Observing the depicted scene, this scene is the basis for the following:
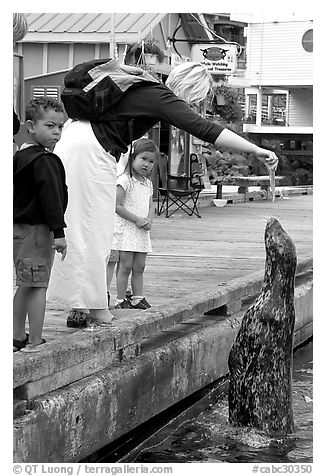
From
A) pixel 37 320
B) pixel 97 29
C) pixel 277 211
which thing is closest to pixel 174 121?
pixel 37 320

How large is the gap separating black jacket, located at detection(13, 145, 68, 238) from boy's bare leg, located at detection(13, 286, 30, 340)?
1.39 feet

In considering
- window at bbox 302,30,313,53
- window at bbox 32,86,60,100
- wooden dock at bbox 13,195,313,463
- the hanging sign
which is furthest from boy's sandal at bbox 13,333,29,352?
window at bbox 302,30,313,53

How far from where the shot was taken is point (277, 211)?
18047 millimetres

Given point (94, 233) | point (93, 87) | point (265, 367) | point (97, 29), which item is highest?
point (97, 29)

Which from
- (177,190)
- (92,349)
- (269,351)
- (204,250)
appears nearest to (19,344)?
(92,349)

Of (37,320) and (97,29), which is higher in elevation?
(97,29)

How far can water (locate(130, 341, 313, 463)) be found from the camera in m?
5.90

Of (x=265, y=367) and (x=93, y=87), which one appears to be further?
(x=265, y=367)

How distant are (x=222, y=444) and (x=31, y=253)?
1752 millimetres

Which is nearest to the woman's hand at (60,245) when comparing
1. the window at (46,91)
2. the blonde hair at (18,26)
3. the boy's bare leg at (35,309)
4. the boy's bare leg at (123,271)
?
the boy's bare leg at (35,309)

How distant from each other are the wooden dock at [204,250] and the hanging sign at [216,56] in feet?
9.09

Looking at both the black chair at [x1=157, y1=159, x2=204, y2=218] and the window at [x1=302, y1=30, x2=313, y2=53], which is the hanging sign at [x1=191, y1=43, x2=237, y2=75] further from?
the window at [x1=302, y1=30, x2=313, y2=53]
